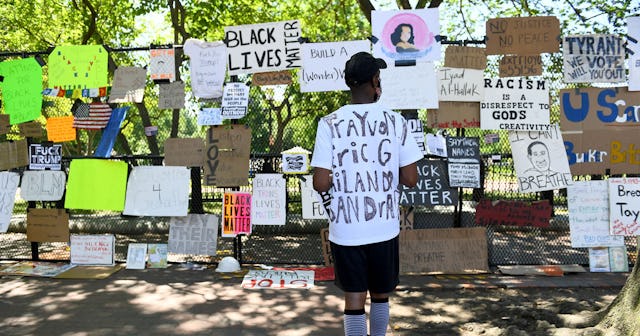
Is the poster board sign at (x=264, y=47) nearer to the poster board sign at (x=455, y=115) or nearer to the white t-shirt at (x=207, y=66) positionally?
the white t-shirt at (x=207, y=66)

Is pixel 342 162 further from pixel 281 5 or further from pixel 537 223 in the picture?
pixel 281 5

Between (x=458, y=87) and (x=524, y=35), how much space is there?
2.92ft

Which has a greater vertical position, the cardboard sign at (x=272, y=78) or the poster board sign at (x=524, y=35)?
the poster board sign at (x=524, y=35)

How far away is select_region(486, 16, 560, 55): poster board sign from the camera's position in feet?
18.6

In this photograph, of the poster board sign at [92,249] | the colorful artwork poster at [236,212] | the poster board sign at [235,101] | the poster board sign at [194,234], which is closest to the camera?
the poster board sign at [235,101]

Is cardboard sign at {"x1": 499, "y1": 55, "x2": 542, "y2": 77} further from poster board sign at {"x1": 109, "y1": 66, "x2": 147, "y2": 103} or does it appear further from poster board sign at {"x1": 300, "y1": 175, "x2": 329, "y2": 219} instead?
poster board sign at {"x1": 109, "y1": 66, "x2": 147, "y2": 103}

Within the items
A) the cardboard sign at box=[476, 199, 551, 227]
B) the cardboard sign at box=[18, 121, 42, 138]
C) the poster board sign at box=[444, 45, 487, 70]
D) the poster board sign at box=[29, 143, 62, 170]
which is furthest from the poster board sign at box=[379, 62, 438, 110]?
the cardboard sign at box=[18, 121, 42, 138]

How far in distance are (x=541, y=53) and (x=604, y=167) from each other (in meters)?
1.42

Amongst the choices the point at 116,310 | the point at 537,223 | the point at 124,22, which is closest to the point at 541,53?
the point at 537,223

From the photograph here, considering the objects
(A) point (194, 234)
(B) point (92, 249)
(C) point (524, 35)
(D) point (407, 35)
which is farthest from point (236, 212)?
(C) point (524, 35)

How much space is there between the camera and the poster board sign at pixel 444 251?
592cm

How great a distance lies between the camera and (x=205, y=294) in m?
5.22

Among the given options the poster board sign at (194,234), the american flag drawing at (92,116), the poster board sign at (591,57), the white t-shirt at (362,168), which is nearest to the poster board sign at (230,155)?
the poster board sign at (194,234)

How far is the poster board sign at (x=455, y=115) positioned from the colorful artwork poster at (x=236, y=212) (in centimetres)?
225
